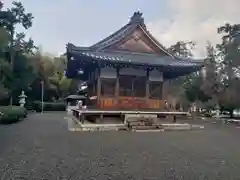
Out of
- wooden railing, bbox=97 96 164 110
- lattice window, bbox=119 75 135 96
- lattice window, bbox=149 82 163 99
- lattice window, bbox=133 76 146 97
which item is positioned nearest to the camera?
wooden railing, bbox=97 96 164 110

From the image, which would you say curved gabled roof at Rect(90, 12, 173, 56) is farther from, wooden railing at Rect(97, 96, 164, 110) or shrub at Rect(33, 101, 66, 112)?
shrub at Rect(33, 101, 66, 112)

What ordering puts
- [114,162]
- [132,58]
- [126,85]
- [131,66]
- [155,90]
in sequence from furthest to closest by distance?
1. [155,90]
2. [126,85]
3. [132,58]
4. [131,66]
5. [114,162]

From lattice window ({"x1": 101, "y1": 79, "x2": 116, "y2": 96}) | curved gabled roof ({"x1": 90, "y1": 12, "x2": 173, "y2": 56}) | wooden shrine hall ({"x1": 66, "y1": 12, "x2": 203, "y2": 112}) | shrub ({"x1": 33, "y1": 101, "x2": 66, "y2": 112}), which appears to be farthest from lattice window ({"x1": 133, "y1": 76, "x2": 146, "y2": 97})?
shrub ({"x1": 33, "y1": 101, "x2": 66, "y2": 112})

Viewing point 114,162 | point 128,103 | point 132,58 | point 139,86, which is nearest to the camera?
point 114,162

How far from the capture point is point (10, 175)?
16.1 ft

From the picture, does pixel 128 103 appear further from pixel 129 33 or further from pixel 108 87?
pixel 129 33

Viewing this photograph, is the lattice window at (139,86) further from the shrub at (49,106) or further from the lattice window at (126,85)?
the shrub at (49,106)

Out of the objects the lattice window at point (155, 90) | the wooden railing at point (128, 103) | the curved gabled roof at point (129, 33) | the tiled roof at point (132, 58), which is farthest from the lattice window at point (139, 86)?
the curved gabled roof at point (129, 33)

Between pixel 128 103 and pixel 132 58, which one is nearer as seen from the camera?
pixel 128 103

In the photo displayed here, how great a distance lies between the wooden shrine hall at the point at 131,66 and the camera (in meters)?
15.1

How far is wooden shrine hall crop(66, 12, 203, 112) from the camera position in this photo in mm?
15102

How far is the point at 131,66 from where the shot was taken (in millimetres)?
15328

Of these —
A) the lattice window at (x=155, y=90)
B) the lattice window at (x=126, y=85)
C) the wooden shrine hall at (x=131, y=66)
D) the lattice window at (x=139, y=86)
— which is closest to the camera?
the wooden shrine hall at (x=131, y=66)

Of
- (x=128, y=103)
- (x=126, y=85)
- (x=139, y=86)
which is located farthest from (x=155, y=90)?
(x=128, y=103)
